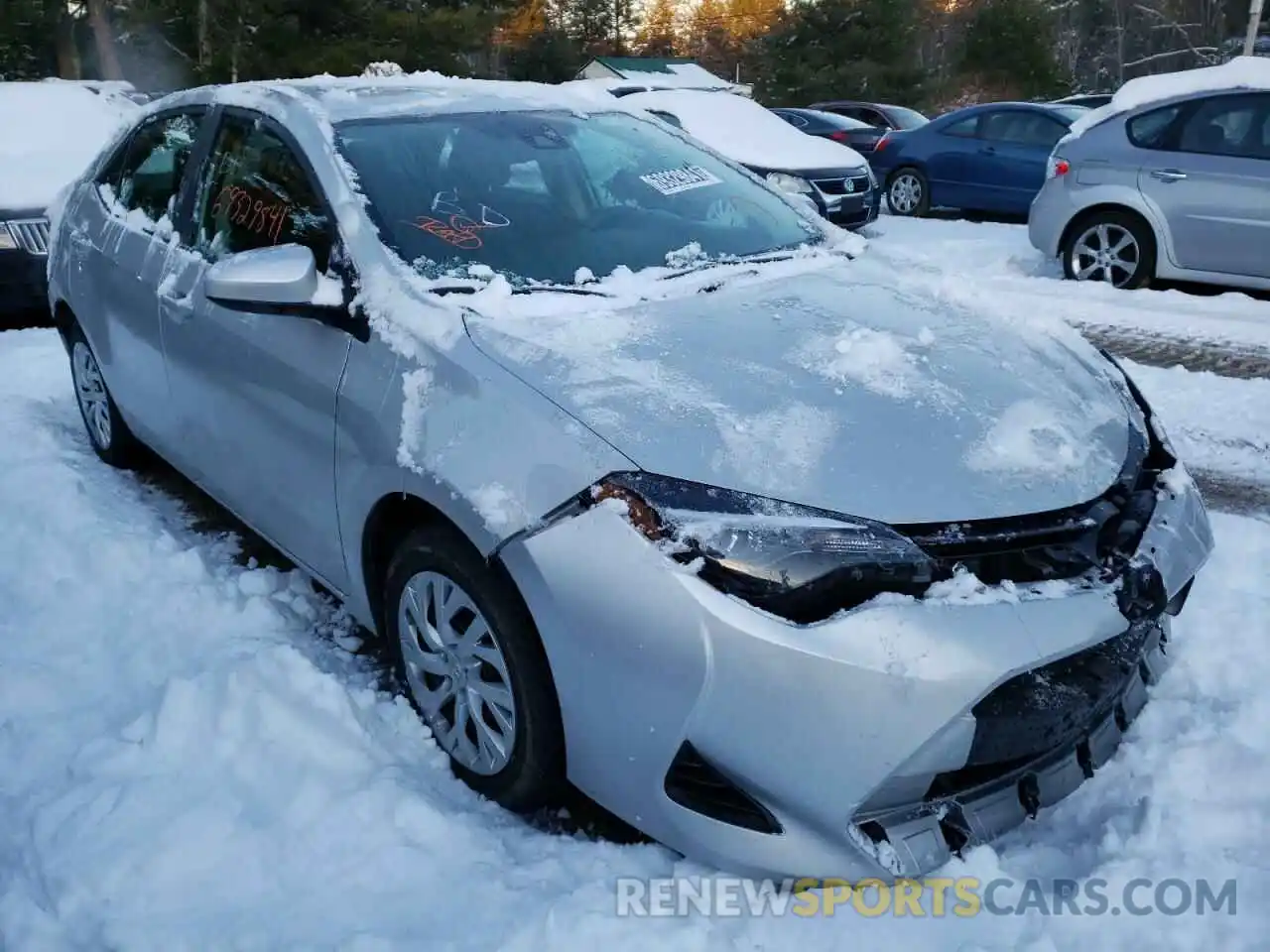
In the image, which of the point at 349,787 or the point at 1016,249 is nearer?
the point at 349,787

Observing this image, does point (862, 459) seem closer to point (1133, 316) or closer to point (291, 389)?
point (291, 389)

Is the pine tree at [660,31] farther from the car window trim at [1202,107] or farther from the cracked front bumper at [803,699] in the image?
the cracked front bumper at [803,699]

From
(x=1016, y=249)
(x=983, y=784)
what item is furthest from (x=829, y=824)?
(x=1016, y=249)

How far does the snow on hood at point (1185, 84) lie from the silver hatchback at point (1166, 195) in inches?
1.3

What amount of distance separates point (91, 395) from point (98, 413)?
4.0 inches

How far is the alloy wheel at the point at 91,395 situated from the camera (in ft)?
15.0

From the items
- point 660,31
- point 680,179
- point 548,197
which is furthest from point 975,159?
point 660,31

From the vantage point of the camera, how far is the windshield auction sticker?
11.4ft

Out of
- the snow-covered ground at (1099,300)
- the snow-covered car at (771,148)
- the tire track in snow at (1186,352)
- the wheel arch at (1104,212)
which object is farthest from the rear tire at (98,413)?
the snow-covered car at (771,148)

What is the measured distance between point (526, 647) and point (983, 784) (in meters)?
0.98

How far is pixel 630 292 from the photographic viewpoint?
287cm

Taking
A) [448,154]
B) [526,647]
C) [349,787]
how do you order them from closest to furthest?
1. [526,647]
2. [349,787]
3. [448,154]

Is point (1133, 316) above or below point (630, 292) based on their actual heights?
below

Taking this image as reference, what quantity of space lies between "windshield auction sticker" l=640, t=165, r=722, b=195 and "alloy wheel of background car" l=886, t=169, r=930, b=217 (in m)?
10.2
